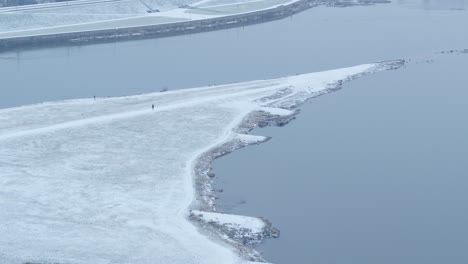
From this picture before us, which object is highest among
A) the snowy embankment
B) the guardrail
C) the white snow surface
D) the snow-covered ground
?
the snow-covered ground

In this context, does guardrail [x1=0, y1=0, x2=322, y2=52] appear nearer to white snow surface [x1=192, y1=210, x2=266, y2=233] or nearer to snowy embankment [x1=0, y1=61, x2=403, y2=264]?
snowy embankment [x1=0, y1=61, x2=403, y2=264]

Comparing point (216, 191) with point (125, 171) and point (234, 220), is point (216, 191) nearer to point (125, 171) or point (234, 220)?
point (234, 220)

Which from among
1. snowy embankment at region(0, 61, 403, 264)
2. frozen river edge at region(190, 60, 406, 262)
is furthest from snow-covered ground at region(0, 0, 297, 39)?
frozen river edge at region(190, 60, 406, 262)

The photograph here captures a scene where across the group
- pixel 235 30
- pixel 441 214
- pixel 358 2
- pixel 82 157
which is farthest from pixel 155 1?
pixel 441 214

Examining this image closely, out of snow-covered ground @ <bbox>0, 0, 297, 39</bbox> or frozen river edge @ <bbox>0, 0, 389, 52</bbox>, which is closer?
frozen river edge @ <bbox>0, 0, 389, 52</bbox>

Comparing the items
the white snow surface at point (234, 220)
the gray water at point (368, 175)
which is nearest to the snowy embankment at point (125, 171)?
the white snow surface at point (234, 220)
